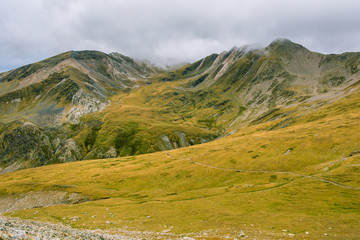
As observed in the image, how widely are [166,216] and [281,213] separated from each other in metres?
21.4

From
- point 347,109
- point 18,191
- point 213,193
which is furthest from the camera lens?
point 347,109

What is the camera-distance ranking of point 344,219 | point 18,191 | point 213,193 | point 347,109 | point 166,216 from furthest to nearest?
point 347,109 < point 18,191 < point 213,193 < point 166,216 < point 344,219

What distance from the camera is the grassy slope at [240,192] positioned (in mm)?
35328

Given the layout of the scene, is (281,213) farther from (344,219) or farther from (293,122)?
(293,122)

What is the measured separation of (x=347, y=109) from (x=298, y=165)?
122 m

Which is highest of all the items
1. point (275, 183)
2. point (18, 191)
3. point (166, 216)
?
point (18, 191)

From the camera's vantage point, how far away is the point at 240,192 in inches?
2346

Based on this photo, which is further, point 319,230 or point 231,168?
point 231,168

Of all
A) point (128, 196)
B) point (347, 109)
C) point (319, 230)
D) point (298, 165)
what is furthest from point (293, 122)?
point (319, 230)

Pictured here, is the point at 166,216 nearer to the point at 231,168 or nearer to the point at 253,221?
the point at 253,221

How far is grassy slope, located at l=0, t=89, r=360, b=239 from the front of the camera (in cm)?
3533

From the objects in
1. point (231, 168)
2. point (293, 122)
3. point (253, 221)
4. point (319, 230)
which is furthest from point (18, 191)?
point (293, 122)

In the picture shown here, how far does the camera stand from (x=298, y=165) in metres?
73.4

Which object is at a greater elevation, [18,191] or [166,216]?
[18,191]
